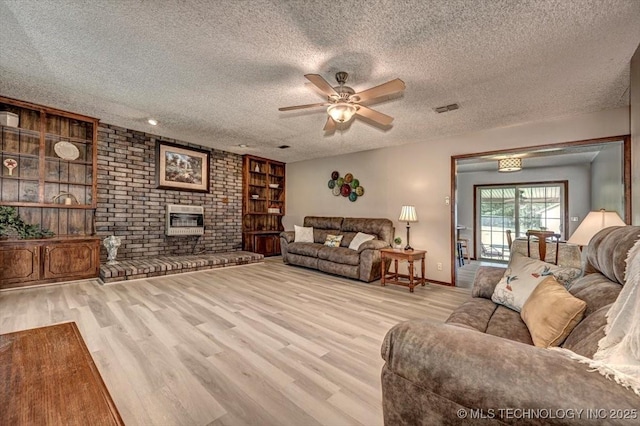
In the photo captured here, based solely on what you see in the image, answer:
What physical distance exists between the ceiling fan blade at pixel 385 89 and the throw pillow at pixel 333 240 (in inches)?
130

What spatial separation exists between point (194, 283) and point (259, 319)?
74.3 inches

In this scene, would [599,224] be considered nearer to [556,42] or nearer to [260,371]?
[556,42]

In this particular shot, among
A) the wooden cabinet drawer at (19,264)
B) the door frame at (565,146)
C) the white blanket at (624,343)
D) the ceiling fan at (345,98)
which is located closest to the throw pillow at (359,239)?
the door frame at (565,146)

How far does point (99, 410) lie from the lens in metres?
0.82

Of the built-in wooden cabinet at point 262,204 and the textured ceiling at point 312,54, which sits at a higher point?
the textured ceiling at point 312,54

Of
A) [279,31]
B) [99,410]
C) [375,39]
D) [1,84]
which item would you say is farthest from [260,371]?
[1,84]

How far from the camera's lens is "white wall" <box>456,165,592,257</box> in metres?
6.21

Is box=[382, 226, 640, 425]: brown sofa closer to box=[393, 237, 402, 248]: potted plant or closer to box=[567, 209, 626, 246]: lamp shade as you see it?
box=[567, 209, 626, 246]: lamp shade

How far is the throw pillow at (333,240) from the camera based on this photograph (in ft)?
17.6

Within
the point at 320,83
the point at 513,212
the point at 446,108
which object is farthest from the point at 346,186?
the point at 513,212

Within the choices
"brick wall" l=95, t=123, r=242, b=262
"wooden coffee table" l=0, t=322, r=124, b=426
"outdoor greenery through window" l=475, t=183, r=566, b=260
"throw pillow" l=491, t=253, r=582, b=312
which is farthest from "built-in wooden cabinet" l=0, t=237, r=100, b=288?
"outdoor greenery through window" l=475, t=183, r=566, b=260

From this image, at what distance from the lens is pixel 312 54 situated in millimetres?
2334

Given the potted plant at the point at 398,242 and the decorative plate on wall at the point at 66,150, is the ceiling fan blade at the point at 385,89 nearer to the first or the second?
the potted plant at the point at 398,242

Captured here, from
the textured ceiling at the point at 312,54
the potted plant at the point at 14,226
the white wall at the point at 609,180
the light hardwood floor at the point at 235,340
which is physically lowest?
the light hardwood floor at the point at 235,340
